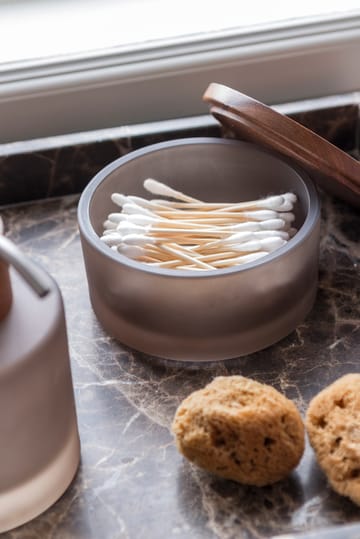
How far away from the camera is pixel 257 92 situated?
3.43ft

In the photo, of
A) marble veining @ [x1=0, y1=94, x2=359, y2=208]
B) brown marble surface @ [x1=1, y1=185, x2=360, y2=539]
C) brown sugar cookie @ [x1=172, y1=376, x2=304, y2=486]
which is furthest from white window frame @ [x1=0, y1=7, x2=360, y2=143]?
brown sugar cookie @ [x1=172, y1=376, x2=304, y2=486]

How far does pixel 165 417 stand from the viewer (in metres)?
0.72

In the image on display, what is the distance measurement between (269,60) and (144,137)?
0.61 ft

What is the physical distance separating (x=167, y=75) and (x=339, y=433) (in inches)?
21.1

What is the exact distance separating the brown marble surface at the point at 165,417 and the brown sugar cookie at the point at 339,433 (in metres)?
0.03

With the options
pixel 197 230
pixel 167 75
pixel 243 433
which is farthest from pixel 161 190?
pixel 243 433

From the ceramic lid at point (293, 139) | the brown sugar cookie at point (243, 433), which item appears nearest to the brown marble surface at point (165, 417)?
the brown sugar cookie at point (243, 433)

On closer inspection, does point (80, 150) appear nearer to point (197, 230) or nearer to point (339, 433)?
point (197, 230)

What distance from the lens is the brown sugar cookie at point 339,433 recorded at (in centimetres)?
61

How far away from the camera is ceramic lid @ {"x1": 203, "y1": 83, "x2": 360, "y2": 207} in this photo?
739 mm

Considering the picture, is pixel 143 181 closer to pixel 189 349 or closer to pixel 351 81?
pixel 189 349

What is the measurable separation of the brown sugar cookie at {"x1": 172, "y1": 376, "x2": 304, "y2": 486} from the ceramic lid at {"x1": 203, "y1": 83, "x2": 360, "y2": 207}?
0.21m

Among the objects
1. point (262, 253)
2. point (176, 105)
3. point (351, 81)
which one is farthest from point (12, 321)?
point (351, 81)

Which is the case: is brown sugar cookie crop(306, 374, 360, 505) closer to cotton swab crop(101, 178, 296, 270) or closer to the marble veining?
cotton swab crop(101, 178, 296, 270)
